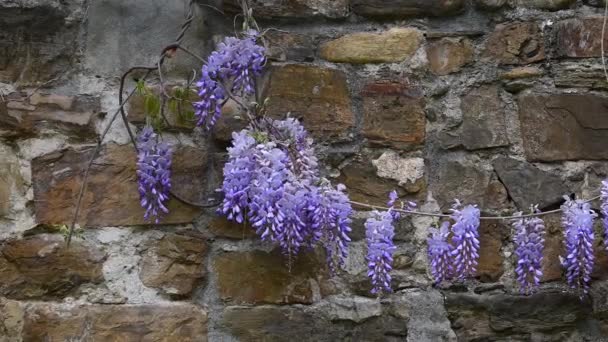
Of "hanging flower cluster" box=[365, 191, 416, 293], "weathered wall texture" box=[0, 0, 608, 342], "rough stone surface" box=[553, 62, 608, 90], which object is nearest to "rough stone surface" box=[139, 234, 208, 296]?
"weathered wall texture" box=[0, 0, 608, 342]

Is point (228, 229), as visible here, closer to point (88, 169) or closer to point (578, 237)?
point (88, 169)

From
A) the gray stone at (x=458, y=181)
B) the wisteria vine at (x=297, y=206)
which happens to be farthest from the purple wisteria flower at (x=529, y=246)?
the gray stone at (x=458, y=181)

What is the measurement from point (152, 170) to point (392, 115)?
571 millimetres

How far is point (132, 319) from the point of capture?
71.0 inches

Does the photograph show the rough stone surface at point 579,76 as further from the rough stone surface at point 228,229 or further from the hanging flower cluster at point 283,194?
the rough stone surface at point 228,229

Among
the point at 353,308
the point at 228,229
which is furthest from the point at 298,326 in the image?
the point at 228,229

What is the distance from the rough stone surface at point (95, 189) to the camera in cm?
182

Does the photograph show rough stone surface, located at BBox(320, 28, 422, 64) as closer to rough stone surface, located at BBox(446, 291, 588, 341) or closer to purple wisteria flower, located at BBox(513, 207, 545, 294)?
purple wisteria flower, located at BBox(513, 207, 545, 294)

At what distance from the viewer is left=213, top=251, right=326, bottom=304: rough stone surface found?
1860mm

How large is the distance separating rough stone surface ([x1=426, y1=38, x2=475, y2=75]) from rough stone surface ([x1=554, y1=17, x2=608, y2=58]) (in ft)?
0.77

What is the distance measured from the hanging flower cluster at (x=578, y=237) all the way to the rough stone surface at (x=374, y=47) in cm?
51

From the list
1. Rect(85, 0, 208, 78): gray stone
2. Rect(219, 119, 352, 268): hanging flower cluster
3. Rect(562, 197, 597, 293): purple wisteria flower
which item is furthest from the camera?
Rect(85, 0, 208, 78): gray stone

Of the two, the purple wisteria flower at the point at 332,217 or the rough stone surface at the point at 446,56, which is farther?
the rough stone surface at the point at 446,56

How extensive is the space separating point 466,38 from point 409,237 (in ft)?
1.65
